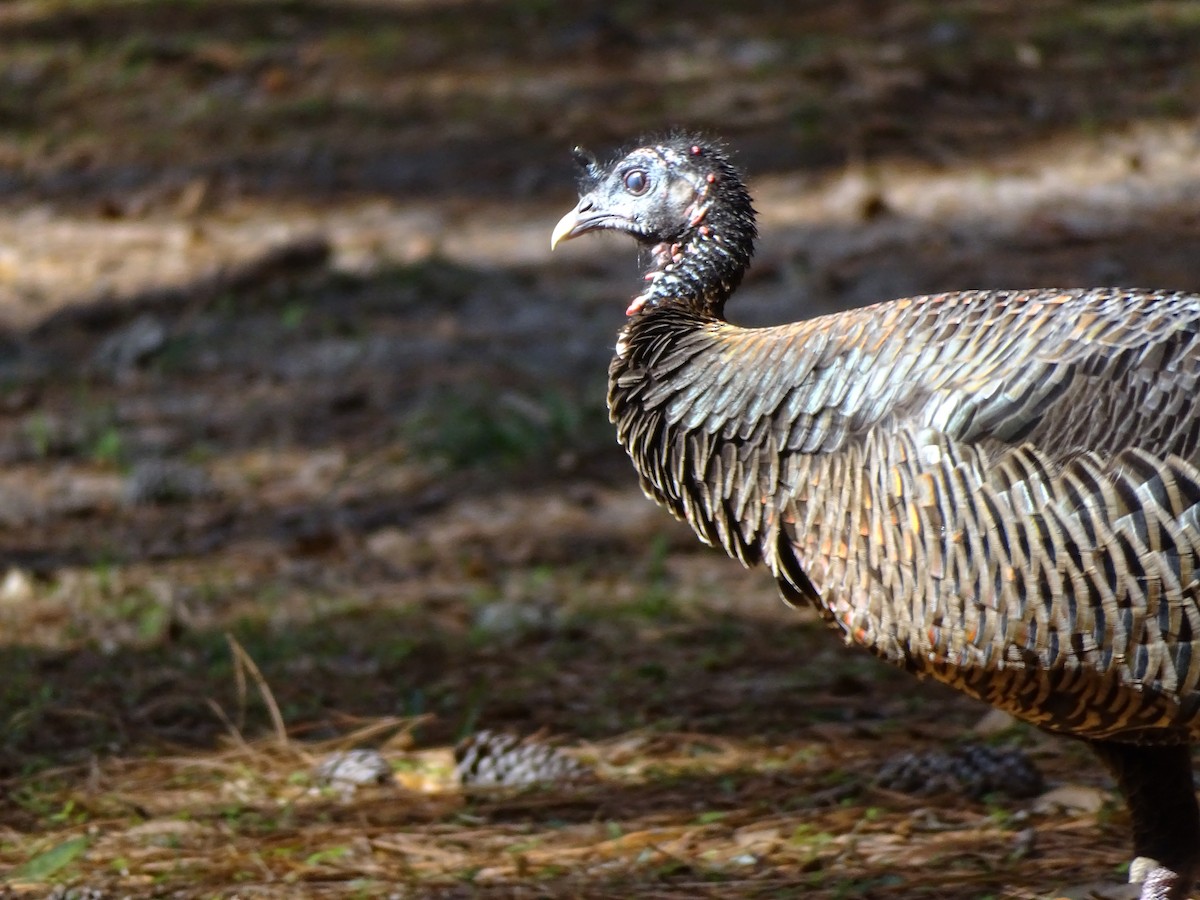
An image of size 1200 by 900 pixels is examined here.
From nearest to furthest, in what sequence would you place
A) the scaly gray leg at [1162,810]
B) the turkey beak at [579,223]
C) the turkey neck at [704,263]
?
the scaly gray leg at [1162,810], the turkey neck at [704,263], the turkey beak at [579,223]

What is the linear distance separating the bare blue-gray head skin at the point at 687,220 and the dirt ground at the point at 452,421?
4.06ft

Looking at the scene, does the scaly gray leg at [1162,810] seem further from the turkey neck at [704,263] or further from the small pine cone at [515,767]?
the small pine cone at [515,767]

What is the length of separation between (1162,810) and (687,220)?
1590 mm

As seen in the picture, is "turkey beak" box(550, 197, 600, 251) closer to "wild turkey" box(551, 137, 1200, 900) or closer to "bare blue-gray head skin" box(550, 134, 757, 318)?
"bare blue-gray head skin" box(550, 134, 757, 318)

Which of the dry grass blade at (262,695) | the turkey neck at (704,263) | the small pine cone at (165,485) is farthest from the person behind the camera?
the small pine cone at (165,485)

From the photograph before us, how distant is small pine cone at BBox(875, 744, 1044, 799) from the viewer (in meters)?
4.12

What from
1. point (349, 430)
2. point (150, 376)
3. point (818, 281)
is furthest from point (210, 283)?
point (818, 281)

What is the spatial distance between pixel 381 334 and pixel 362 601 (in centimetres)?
228

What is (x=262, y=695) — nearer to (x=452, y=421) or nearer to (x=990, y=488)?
(x=452, y=421)

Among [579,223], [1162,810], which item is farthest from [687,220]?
[1162,810]

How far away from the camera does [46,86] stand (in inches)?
430

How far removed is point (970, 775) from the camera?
13.6 feet

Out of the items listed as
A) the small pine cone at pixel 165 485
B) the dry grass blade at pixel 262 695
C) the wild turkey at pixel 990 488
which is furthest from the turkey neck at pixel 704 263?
the small pine cone at pixel 165 485

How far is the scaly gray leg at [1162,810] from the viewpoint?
11.3 ft
